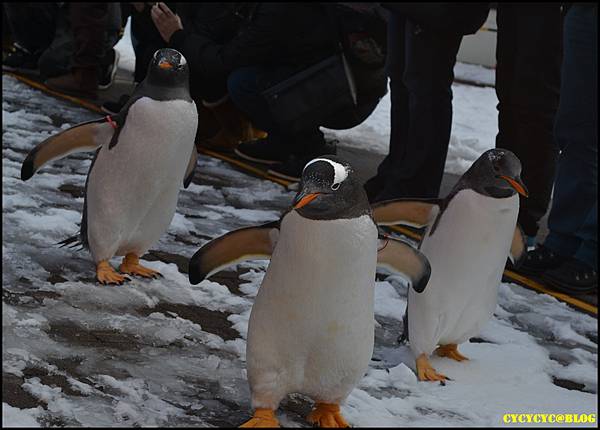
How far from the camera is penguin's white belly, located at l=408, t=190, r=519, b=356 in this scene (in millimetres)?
2492

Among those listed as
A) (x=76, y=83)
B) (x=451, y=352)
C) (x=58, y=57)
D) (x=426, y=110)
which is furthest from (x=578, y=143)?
(x=58, y=57)

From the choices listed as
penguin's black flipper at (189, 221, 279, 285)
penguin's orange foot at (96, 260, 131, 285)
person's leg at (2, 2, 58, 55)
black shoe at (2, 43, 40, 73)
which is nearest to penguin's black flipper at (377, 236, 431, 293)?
penguin's black flipper at (189, 221, 279, 285)

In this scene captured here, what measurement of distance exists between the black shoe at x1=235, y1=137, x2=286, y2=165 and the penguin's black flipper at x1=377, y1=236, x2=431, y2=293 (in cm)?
303

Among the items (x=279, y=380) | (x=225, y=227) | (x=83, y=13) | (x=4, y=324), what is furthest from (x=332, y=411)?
(x=83, y=13)

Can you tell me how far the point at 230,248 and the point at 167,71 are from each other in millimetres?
796

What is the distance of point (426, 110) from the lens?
405cm

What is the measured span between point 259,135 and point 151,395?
3.73m

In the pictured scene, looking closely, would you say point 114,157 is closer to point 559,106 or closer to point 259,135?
point 559,106

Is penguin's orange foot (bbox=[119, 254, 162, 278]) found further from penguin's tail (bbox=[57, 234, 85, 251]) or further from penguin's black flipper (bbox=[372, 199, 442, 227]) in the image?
penguin's black flipper (bbox=[372, 199, 442, 227])

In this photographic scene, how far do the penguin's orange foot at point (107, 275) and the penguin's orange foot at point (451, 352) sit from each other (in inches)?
37.7

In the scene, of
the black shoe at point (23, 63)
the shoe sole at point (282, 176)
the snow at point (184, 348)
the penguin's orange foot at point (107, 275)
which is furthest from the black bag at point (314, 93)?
the black shoe at point (23, 63)

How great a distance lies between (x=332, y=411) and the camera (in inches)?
84.4

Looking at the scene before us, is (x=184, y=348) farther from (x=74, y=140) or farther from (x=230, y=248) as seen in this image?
(x=74, y=140)

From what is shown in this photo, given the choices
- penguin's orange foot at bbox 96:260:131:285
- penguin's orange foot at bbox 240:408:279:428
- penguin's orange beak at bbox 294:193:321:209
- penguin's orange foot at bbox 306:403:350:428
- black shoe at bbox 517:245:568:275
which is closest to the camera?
penguin's orange beak at bbox 294:193:321:209
